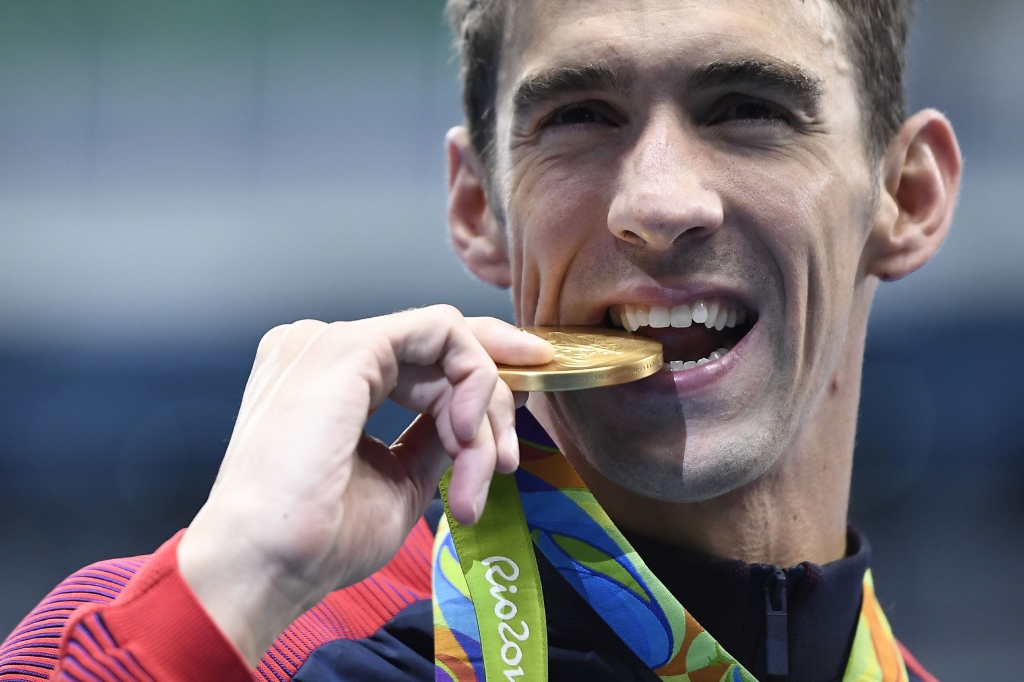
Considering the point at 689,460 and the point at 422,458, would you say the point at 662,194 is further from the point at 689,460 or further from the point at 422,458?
the point at 422,458

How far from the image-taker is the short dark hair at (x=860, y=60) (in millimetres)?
2170

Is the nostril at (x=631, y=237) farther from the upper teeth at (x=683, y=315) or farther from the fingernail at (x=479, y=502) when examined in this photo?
the fingernail at (x=479, y=502)

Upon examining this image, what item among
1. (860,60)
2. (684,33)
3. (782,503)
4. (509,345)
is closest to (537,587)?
(509,345)

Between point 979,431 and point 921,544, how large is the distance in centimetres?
61

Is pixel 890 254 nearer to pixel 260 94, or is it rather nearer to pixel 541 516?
pixel 541 516

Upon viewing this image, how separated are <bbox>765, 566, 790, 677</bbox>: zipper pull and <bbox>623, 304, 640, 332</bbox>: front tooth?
0.51 meters

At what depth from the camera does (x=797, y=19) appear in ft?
6.55

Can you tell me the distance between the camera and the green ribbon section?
5.89ft

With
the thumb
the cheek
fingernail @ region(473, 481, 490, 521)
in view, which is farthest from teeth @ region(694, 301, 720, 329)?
fingernail @ region(473, 481, 490, 521)

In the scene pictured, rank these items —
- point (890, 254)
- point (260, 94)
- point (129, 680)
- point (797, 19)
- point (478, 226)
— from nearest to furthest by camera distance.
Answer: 1. point (129, 680)
2. point (797, 19)
3. point (890, 254)
4. point (478, 226)
5. point (260, 94)

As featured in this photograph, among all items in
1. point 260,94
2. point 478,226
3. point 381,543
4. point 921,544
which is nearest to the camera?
point 381,543

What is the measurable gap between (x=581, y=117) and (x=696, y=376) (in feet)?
1.79

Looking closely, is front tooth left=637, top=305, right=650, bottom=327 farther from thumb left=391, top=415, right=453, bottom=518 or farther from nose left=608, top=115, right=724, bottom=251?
thumb left=391, top=415, right=453, bottom=518

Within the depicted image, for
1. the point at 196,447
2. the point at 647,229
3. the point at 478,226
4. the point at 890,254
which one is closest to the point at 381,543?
the point at 647,229
